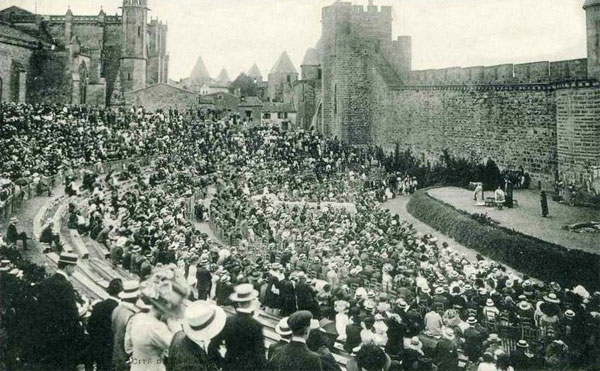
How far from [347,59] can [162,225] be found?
2756cm

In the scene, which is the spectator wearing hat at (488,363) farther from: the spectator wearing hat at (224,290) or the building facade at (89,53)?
the building facade at (89,53)

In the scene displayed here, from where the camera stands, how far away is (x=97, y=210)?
18.5 meters

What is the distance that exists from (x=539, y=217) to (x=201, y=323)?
695 inches

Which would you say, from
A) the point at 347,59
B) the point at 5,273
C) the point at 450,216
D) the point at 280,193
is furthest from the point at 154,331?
the point at 347,59

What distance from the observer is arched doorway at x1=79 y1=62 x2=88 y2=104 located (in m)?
48.4

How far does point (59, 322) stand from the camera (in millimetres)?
5816

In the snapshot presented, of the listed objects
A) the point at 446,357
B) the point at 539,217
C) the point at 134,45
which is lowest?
the point at 446,357

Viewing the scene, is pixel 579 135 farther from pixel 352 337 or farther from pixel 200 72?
pixel 200 72

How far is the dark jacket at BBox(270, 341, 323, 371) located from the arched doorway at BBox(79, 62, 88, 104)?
48.3 meters

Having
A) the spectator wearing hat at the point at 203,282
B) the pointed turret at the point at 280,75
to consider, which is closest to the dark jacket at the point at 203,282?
the spectator wearing hat at the point at 203,282

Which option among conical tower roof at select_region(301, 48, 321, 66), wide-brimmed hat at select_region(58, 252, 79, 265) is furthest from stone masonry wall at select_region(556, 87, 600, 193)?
conical tower roof at select_region(301, 48, 321, 66)

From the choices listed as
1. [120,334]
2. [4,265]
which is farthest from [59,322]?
[4,265]

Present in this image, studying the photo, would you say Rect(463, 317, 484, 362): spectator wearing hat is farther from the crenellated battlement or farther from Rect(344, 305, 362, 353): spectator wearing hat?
the crenellated battlement

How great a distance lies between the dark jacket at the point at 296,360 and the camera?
4.76 meters
